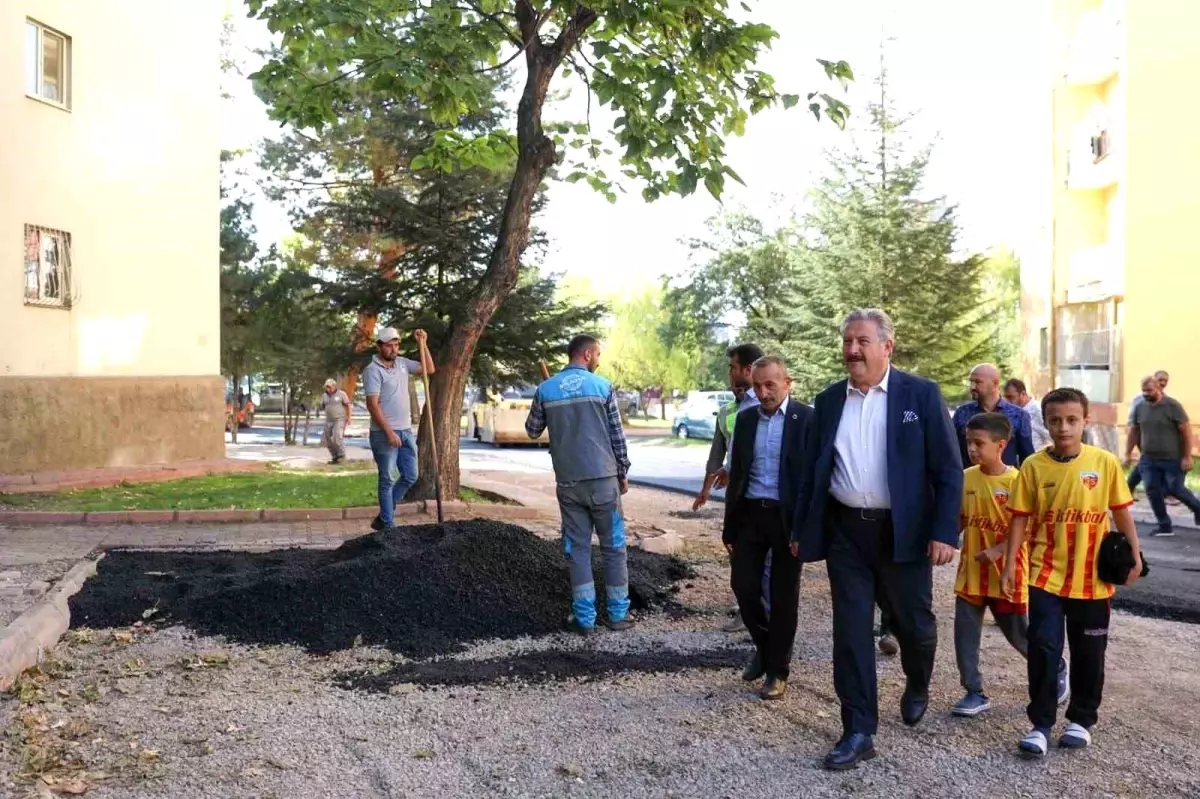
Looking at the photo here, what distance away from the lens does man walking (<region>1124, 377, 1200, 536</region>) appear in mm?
12188

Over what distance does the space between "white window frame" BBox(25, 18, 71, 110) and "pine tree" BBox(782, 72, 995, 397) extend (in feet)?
64.3

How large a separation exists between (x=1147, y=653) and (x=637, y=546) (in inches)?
186

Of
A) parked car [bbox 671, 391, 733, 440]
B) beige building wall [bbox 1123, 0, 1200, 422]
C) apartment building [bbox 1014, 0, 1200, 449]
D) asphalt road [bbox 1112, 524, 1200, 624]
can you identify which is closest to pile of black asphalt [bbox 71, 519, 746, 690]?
asphalt road [bbox 1112, 524, 1200, 624]

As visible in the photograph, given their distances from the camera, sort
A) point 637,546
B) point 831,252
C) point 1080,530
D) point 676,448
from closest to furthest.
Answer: point 1080,530 < point 637,546 < point 831,252 < point 676,448

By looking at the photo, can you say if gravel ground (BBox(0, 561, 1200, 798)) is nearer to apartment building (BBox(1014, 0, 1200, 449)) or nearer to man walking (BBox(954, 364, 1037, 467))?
man walking (BBox(954, 364, 1037, 467))

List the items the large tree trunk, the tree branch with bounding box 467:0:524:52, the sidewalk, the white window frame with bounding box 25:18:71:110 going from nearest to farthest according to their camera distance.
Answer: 1. the tree branch with bounding box 467:0:524:52
2. the large tree trunk
3. the sidewalk
4. the white window frame with bounding box 25:18:71:110

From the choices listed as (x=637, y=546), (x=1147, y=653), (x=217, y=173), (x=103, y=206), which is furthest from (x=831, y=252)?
(x=1147, y=653)

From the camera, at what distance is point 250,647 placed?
6.79m

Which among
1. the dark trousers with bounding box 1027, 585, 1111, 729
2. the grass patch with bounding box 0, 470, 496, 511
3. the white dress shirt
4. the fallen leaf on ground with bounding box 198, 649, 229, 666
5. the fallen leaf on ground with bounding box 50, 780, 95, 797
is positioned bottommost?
the fallen leaf on ground with bounding box 198, 649, 229, 666

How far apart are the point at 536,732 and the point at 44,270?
13.6 meters

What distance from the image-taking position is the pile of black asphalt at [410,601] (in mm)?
6410

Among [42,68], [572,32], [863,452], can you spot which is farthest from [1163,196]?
[863,452]

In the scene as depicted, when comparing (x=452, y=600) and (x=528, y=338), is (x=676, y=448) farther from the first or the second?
(x=452, y=600)

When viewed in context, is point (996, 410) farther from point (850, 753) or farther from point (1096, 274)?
point (1096, 274)
